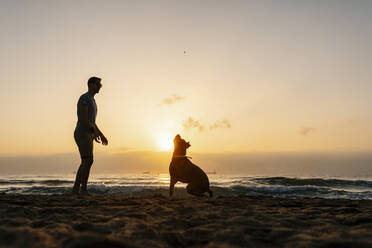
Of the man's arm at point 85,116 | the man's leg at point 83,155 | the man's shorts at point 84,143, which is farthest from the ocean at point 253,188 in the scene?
the man's arm at point 85,116

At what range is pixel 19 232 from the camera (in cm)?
261

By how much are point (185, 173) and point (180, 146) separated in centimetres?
64

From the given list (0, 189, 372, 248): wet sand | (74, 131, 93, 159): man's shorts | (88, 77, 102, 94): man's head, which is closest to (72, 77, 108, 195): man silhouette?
(74, 131, 93, 159): man's shorts

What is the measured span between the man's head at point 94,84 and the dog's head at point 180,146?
205 cm

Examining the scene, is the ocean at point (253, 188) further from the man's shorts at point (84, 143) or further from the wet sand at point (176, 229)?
the wet sand at point (176, 229)

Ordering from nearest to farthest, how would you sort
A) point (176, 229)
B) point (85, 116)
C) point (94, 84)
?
point (176, 229) → point (85, 116) → point (94, 84)

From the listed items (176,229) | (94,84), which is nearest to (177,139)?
(94,84)

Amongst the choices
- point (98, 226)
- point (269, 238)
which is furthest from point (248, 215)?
point (98, 226)

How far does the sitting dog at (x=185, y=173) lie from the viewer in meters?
6.89

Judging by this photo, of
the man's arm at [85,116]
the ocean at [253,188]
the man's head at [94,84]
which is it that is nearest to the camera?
the man's arm at [85,116]

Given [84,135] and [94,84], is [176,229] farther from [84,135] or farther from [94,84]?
[94,84]

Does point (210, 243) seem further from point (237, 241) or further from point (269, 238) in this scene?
point (269, 238)

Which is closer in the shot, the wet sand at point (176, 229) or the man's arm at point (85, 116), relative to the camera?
the wet sand at point (176, 229)

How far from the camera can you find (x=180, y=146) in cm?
730
